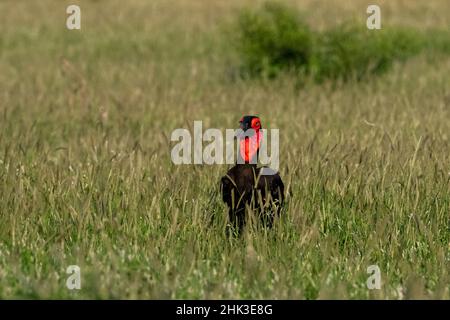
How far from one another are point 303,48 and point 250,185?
746 centimetres

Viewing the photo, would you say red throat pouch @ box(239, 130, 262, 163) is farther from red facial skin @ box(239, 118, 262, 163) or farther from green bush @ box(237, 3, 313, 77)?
green bush @ box(237, 3, 313, 77)

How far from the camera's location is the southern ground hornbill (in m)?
4.36

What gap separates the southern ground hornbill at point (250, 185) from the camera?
172 inches

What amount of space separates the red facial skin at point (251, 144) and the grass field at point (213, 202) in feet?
1.27

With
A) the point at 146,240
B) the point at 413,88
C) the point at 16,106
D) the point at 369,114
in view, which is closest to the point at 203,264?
the point at 146,240

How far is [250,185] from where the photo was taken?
4.51m

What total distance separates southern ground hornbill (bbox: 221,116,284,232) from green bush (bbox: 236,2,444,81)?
270 inches

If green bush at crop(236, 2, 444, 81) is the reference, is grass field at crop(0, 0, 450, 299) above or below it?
below

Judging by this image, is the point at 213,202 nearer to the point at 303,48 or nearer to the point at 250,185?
Answer: the point at 250,185

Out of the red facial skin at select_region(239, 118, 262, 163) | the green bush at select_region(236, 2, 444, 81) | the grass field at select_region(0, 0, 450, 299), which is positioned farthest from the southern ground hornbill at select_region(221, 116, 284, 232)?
the green bush at select_region(236, 2, 444, 81)

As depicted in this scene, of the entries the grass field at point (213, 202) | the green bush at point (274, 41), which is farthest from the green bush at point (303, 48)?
the grass field at point (213, 202)

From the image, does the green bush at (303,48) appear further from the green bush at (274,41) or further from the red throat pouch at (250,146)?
the red throat pouch at (250,146)

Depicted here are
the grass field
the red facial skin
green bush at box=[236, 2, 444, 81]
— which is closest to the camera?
the grass field

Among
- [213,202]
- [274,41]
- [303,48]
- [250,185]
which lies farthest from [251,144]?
[303,48]
